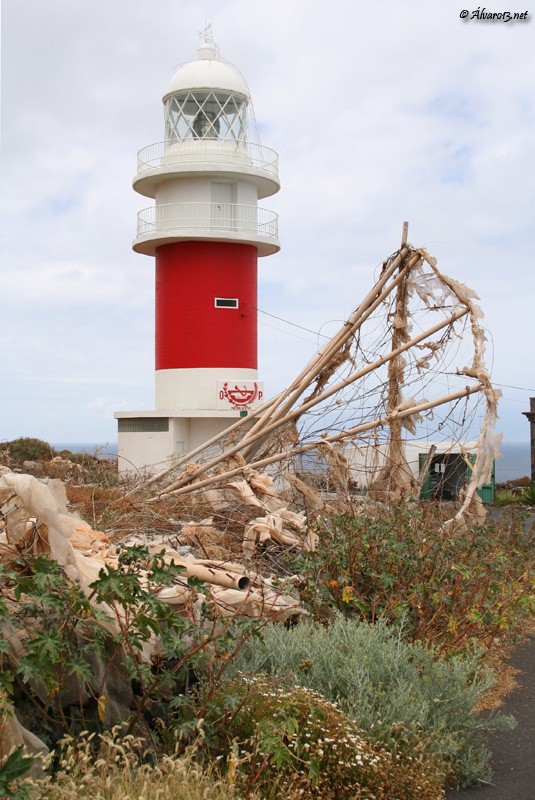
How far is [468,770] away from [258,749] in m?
1.29

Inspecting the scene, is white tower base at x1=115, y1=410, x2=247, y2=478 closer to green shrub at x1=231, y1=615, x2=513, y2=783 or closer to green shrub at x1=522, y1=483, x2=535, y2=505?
green shrub at x1=522, y1=483, x2=535, y2=505

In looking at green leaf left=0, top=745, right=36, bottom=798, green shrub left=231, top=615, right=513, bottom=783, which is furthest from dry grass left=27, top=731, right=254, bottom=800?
green shrub left=231, top=615, right=513, bottom=783

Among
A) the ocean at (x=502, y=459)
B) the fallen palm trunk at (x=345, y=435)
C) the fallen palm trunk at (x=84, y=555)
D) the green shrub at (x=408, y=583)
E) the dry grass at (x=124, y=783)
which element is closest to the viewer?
the dry grass at (x=124, y=783)

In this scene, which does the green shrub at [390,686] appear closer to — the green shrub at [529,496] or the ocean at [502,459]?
the ocean at [502,459]

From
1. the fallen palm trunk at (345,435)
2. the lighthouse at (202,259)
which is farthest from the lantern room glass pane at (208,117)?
the fallen palm trunk at (345,435)

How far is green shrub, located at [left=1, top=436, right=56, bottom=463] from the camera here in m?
23.4

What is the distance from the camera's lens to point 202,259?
20266 mm

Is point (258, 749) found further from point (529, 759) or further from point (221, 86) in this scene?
point (221, 86)

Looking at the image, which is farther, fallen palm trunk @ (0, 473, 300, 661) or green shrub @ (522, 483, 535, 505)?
green shrub @ (522, 483, 535, 505)

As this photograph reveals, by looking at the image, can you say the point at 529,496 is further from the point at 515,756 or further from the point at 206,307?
the point at 515,756

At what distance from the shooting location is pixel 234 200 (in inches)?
817

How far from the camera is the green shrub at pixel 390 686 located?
4273 mm

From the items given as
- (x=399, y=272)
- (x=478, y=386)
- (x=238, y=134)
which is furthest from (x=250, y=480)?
(x=238, y=134)

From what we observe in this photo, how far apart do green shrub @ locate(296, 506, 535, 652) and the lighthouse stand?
1314cm
